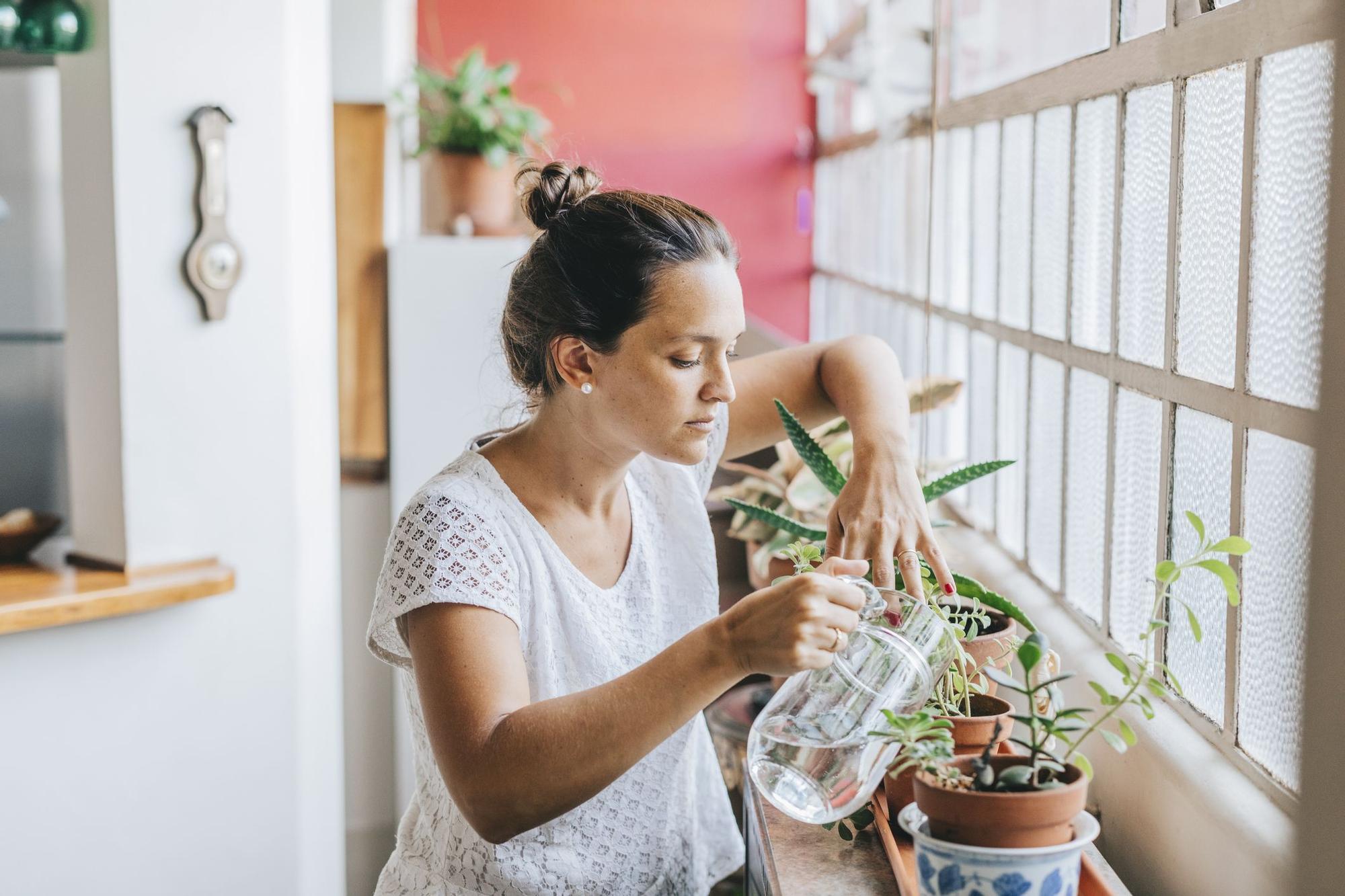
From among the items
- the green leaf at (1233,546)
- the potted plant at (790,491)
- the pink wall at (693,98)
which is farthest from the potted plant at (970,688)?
the pink wall at (693,98)

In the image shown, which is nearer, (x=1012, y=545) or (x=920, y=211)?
(x=1012, y=545)

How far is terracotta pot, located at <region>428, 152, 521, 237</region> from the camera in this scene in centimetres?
329

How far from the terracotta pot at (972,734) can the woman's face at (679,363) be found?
1.20 feet

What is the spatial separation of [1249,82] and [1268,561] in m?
0.42

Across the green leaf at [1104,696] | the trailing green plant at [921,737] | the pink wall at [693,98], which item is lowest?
the trailing green plant at [921,737]

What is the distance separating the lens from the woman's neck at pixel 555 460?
1378 mm

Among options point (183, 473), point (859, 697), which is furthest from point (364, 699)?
point (859, 697)

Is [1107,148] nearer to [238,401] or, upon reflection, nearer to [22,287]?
[238,401]

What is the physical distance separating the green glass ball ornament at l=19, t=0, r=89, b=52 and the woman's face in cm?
129

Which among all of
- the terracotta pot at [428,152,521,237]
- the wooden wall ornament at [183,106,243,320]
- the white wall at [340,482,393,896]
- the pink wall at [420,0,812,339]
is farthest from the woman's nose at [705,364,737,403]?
the pink wall at [420,0,812,339]

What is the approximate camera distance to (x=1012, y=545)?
193cm

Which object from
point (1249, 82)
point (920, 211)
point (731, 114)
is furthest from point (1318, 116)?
point (731, 114)

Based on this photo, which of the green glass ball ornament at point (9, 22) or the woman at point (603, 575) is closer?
the woman at point (603, 575)

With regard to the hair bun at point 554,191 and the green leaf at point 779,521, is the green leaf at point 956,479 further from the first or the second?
the hair bun at point 554,191
